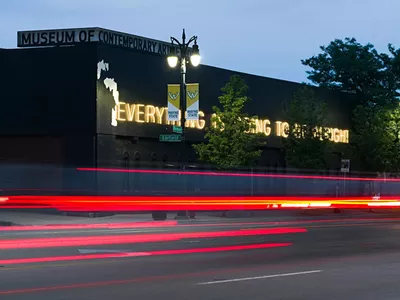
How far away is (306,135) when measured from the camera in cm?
5147

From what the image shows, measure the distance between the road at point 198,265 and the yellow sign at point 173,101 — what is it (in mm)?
9781

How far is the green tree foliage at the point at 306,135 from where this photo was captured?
167 ft

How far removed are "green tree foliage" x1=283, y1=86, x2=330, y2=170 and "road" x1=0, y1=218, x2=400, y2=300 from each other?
23.4 metres

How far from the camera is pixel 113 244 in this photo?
2244cm

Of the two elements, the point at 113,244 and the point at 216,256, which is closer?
the point at 216,256

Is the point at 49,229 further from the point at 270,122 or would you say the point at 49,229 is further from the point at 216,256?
the point at 270,122

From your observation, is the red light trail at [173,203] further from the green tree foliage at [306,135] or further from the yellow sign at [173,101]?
the green tree foliage at [306,135]

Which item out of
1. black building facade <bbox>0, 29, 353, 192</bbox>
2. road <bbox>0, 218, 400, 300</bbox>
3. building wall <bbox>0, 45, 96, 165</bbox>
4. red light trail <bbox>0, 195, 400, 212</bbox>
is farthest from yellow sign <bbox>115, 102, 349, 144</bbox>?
road <bbox>0, 218, 400, 300</bbox>

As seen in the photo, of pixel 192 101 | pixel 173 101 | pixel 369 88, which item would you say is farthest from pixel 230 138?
pixel 369 88

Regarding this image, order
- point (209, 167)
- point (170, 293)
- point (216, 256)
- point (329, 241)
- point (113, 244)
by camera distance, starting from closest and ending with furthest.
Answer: point (170, 293) → point (216, 256) → point (113, 244) → point (329, 241) → point (209, 167)

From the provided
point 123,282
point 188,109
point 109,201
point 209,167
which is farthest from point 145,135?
point 123,282

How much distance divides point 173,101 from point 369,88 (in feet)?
135

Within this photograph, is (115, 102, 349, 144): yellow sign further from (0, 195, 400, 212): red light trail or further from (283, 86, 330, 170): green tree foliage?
(0, 195, 400, 212): red light trail

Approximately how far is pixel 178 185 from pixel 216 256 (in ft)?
63.5
